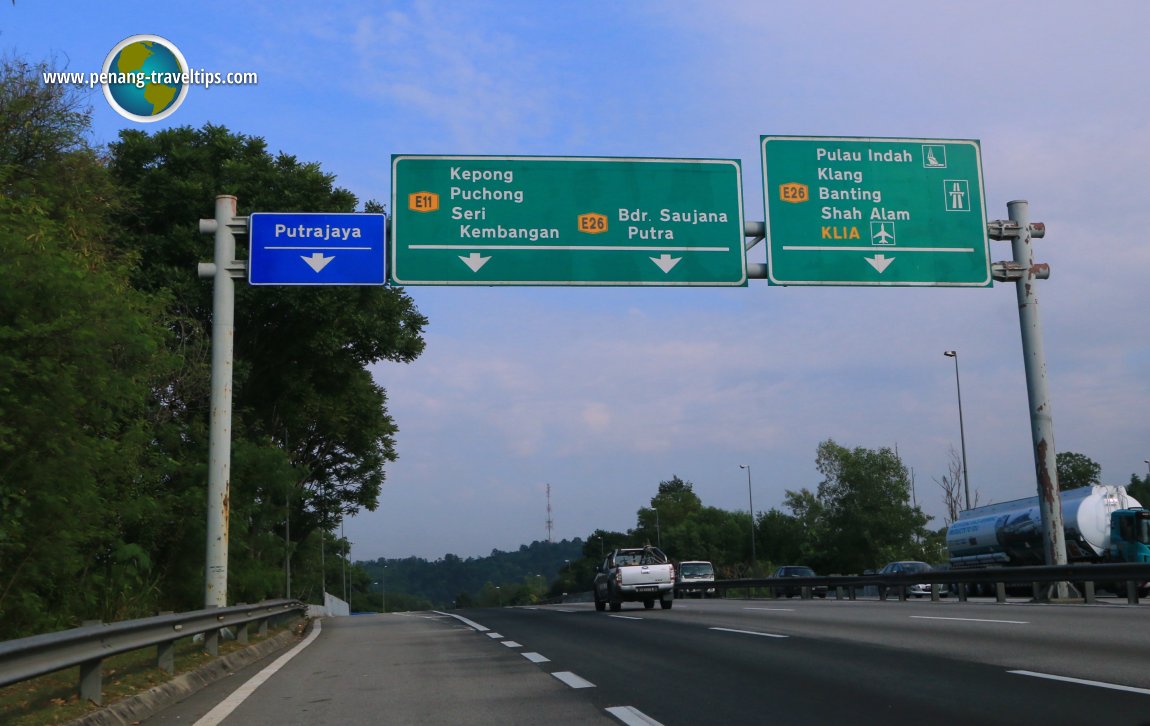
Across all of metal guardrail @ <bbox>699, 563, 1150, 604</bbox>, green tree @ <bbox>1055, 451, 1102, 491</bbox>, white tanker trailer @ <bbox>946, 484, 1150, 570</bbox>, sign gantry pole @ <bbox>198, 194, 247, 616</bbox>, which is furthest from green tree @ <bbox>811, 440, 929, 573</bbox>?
sign gantry pole @ <bbox>198, 194, 247, 616</bbox>

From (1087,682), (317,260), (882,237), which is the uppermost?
(882,237)

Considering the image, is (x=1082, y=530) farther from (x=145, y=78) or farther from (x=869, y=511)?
(x=869, y=511)

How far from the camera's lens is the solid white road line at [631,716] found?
7.53m

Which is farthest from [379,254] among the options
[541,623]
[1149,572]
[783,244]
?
[1149,572]

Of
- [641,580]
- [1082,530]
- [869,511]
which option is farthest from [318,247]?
[869,511]

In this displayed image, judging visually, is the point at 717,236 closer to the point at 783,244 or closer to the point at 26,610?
the point at 783,244

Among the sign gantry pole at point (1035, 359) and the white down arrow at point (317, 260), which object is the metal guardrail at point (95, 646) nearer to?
the white down arrow at point (317, 260)

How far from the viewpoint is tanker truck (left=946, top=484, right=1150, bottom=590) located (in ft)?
114

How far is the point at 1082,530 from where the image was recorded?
35.2 metres

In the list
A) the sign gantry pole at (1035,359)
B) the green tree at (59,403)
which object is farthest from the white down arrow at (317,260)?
the sign gantry pole at (1035,359)

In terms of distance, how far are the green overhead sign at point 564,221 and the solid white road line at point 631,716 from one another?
10.5 meters

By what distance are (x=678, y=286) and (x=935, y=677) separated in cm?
983

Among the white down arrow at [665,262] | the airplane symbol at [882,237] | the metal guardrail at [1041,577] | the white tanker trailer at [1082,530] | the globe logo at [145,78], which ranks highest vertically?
the globe logo at [145,78]

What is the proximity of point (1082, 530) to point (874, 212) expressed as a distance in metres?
20.9
